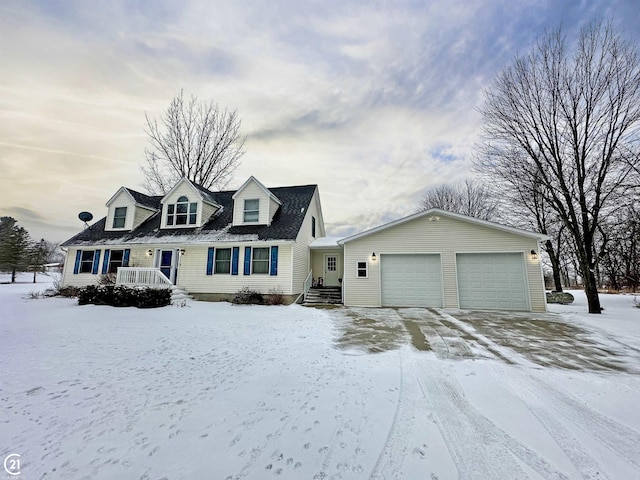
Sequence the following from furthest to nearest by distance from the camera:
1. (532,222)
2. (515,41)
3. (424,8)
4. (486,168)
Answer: (532,222) → (486,168) → (515,41) → (424,8)

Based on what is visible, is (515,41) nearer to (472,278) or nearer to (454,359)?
(472,278)

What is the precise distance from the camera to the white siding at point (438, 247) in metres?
10.8

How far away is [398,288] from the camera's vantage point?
11758mm

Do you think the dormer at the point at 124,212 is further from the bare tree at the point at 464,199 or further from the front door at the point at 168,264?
the bare tree at the point at 464,199

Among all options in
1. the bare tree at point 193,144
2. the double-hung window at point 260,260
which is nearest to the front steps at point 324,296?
the double-hung window at point 260,260

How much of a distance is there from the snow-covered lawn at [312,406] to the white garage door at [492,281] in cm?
517

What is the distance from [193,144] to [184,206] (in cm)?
805

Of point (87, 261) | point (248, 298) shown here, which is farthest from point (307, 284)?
point (87, 261)

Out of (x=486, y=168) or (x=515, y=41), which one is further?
(x=486, y=168)

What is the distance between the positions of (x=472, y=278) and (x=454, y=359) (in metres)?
8.05

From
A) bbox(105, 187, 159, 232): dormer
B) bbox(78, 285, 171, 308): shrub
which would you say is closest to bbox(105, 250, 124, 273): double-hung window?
bbox(105, 187, 159, 232): dormer

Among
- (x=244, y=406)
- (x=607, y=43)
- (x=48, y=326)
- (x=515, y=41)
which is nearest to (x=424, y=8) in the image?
(x=515, y=41)

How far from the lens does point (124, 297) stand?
377 inches

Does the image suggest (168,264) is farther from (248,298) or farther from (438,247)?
(438,247)
